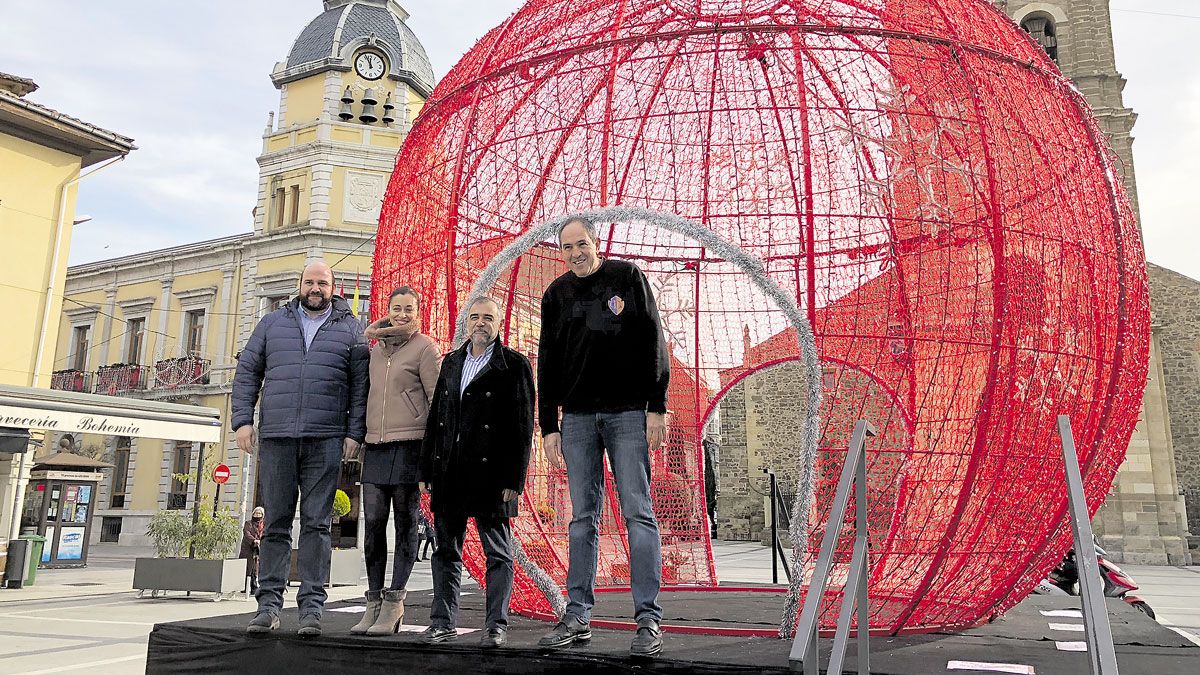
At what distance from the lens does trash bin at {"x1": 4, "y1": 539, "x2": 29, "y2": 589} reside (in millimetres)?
11656

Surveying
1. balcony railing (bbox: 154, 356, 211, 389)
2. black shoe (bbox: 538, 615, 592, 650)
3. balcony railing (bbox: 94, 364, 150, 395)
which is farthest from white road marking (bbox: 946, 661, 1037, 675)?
balcony railing (bbox: 94, 364, 150, 395)

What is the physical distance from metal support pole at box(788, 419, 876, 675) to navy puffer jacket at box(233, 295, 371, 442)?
2034mm

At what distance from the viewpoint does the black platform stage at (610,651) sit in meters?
3.15

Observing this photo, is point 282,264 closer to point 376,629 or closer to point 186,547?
point 186,547

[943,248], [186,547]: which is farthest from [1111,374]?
[186,547]

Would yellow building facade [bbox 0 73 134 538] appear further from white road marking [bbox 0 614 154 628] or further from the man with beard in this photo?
the man with beard

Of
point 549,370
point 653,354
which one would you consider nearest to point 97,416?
point 549,370

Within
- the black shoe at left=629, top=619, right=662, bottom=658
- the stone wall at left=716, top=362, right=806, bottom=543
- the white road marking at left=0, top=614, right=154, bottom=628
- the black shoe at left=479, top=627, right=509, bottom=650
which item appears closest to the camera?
the black shoe at left=629, top=619, right=662, bottom=658

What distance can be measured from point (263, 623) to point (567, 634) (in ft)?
4.42

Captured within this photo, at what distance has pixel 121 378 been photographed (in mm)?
25078

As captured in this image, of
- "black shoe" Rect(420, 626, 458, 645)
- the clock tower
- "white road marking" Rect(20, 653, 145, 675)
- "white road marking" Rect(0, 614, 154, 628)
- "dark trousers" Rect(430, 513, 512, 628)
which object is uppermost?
the clock tower

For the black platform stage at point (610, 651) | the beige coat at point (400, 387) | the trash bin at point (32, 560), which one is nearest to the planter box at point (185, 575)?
the trash bin at point (32, 560)

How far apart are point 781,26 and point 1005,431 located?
193 centimetres

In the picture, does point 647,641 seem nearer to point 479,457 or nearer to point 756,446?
point 479,457
